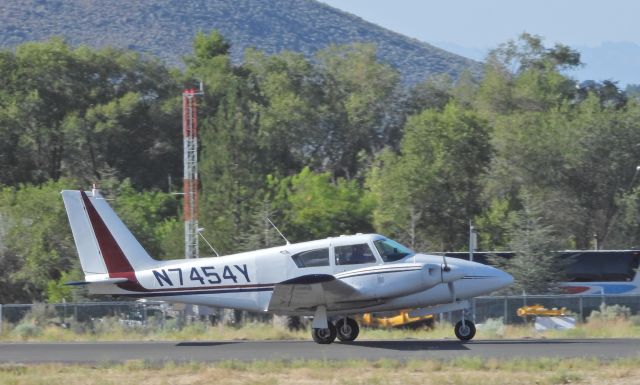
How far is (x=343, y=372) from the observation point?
17.3 metres

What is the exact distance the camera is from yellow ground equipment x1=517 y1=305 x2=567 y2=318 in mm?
29422

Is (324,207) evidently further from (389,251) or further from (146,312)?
(389,251)

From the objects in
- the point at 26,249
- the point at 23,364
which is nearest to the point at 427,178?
the point at 26,249

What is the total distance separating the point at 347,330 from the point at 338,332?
0.23 metres

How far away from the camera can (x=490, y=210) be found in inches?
2159

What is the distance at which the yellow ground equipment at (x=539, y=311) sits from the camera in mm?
29422

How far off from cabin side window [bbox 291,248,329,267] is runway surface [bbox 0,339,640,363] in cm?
163

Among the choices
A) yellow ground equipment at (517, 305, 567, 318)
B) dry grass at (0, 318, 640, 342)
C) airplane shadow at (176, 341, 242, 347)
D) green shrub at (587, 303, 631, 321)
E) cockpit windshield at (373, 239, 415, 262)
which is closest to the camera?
cockpit windshield at (373, 239, 415, 262)

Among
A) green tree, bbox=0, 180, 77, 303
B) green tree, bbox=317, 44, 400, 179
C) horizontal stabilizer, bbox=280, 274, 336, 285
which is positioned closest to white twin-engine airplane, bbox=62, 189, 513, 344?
horizontal stabilizer, bbox=280, 274, 336, 285

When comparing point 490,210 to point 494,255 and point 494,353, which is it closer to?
point 494,255

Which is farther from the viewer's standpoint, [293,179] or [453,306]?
[293,179]

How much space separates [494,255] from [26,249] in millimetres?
19191

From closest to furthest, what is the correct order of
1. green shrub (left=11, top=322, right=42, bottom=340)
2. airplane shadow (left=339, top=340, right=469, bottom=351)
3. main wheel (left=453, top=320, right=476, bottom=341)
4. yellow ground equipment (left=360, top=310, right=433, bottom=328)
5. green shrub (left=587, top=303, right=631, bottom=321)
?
airplane shadow (left=339, top=340, right=469, bottom=351) → main wheel (left=453, top=320, right=476, bottom=341) → green shrub (left=11, top=322, right=42, bottom=340) → green shrub (left=587, top=303, right=631, bottom=321) → yellow ground equipment (left=360, top=310, right=433, bottom=328)

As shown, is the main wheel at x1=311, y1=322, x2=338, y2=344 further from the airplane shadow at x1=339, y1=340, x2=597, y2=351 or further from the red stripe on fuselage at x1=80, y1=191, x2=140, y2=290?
the red stripe on fuselage at x1=80, y1=191, x2=140, y2=290
